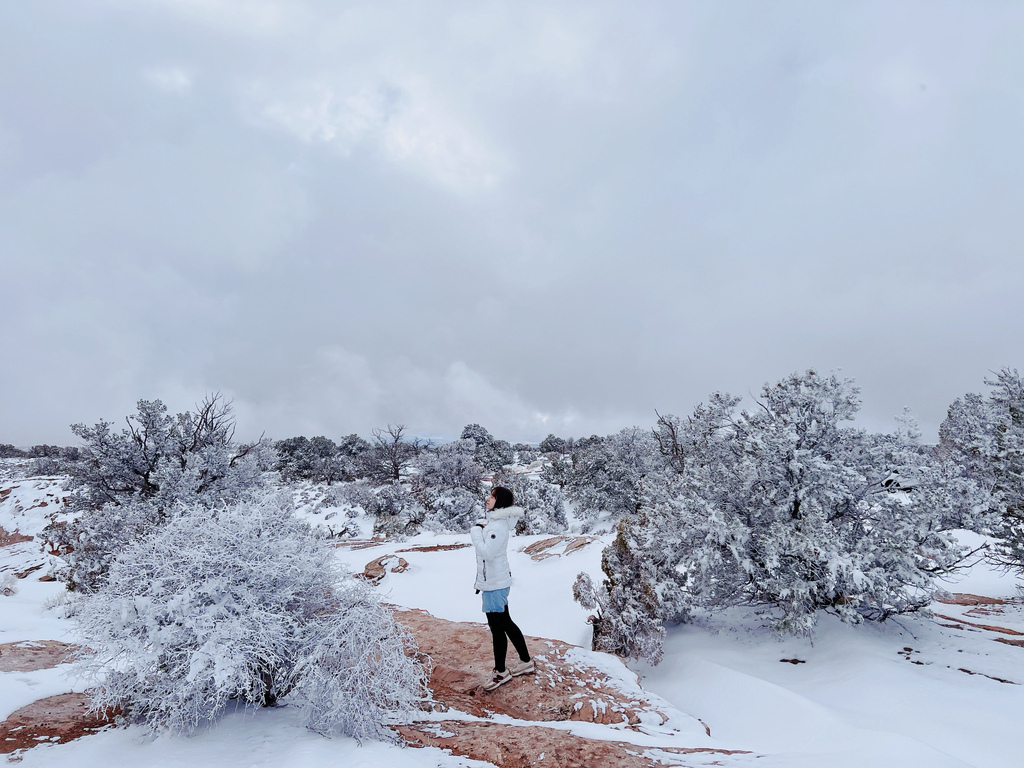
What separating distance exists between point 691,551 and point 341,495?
22.9 m

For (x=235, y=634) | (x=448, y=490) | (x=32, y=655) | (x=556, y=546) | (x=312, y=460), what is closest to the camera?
(x=235, y=634)

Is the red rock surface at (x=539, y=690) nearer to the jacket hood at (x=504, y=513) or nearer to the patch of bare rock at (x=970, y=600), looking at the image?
the jacket hood at (x=504, y=513)

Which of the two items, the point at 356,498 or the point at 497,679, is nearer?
the point at 497,679

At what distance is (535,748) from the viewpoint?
3541 millimetres

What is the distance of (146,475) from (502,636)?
329 inches

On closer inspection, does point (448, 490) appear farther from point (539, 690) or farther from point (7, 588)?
point (539, 690)

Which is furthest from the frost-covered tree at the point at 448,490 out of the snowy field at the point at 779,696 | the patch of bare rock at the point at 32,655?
the patch of bare rock at the point at 32,655

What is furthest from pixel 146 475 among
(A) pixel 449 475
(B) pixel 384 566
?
(A) pixel 449 475

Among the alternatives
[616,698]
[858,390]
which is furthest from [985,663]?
[616,698]

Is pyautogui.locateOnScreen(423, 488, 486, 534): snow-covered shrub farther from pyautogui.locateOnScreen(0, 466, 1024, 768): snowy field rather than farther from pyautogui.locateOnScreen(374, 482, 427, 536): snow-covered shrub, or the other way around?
pyautogui.locateOnScreen(0, 466, 1024, 768): snowy field

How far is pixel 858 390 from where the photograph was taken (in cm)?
739

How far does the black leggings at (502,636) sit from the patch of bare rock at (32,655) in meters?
3.90

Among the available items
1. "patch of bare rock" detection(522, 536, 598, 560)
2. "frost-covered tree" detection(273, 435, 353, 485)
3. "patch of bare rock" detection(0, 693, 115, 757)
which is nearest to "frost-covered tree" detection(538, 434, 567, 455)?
"frost-covered tree" detection(273, 435, 353, 485)

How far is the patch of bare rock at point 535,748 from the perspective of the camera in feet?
11.1
